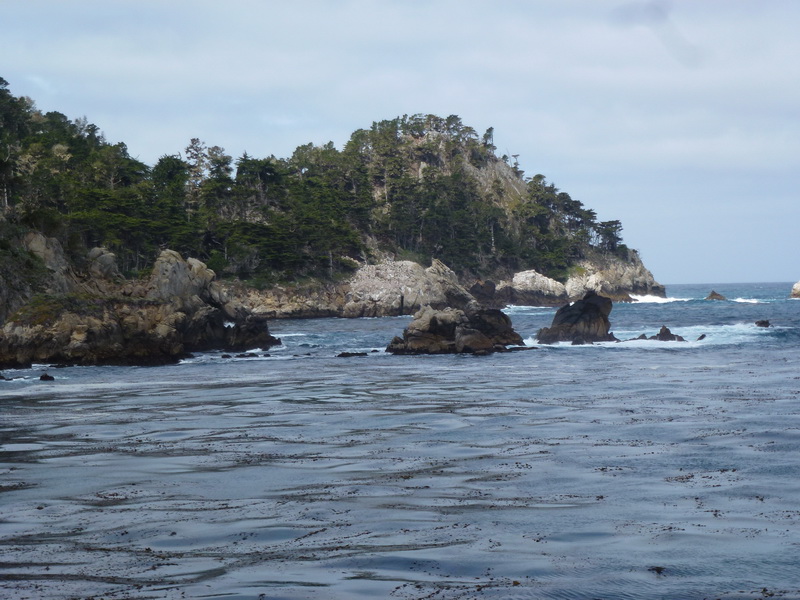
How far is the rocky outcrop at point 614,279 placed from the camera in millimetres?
158500

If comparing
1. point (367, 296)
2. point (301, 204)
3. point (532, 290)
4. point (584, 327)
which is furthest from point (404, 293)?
point (584, 327)

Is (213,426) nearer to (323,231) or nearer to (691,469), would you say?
(691,469)

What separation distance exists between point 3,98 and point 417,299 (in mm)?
65853

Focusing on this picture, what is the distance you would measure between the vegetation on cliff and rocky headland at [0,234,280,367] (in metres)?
4.82

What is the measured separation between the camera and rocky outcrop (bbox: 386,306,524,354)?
183 feet

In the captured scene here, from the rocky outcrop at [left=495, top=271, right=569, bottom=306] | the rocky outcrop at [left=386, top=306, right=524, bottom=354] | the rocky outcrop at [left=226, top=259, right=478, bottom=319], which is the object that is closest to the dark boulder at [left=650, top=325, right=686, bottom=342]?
the rocky outcrop at [left=386, top=306, right=524, bottom=354]

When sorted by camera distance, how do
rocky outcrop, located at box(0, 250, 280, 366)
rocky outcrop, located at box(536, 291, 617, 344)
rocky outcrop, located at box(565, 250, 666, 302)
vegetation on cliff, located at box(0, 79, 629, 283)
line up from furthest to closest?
rocky outcrop, located at box(565, 250, 666, 302) → vegetation on cliff, located at box(0, 79, 629, 283) → rocky outcrop, located at box(536, 291, 617, 344) → rocky outcrop, located at box(0, 250, 280, 366)

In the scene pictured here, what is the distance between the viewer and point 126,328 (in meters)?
52.2

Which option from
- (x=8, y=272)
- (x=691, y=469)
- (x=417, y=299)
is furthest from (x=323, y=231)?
(x=691, y=469)

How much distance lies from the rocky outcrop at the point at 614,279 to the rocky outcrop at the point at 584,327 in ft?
305

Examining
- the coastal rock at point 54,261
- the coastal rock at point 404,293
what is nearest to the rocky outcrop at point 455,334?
the coastal rock at point 54,261

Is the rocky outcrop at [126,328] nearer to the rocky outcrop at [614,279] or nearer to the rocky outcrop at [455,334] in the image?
the rocky outcrop at [455,334]

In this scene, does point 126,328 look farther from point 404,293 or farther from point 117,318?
point 404,293

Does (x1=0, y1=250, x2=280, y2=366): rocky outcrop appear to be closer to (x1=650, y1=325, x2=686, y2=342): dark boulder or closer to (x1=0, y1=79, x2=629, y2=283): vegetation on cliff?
(x1=0, y1=79, x2=629, y2=283): vegetation on cliff
